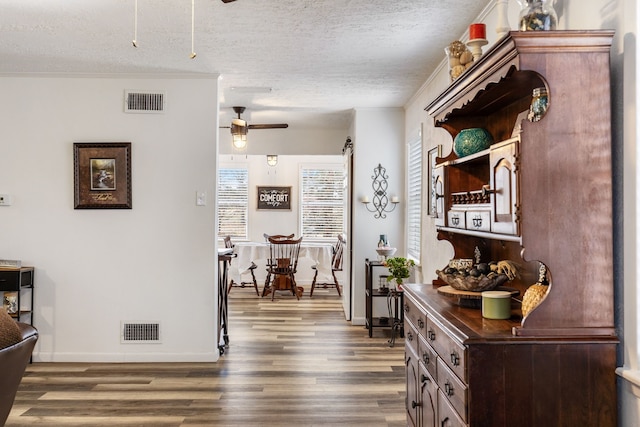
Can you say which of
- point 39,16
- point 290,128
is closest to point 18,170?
point 39,16

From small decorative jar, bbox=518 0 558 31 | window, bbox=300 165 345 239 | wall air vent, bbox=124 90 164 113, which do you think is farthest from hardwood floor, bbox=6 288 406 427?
window, bbox=300 165 345 239

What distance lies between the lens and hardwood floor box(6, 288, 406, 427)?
3.16 meters

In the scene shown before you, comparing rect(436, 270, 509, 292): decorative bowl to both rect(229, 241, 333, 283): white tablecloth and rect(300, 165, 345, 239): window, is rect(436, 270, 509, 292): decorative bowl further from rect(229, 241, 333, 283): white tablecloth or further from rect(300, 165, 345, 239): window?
rect(300, 165, 345, 239): window

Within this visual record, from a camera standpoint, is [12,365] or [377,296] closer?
[12,365]

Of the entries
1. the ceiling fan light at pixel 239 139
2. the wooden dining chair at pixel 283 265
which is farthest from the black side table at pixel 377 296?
the wooden dining chair at pixel 283 265

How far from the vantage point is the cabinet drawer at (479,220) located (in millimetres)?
2035

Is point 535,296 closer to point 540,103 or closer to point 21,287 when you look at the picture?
point 540,103

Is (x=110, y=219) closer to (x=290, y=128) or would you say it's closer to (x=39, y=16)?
(x=39, y=16)

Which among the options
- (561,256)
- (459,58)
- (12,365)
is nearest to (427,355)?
(561,256)

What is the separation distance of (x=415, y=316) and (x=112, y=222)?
9.88 ft

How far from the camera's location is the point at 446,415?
1.94 meters

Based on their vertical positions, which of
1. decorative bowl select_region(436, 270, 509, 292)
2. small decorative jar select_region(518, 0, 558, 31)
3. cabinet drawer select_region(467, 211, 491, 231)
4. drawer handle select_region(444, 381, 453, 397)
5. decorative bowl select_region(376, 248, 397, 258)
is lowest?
drawer handle select_region(444, 381, 453, 397)

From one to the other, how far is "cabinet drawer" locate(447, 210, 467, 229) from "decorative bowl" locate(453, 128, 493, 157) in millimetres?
305

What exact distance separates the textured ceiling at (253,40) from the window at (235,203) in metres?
4.32
